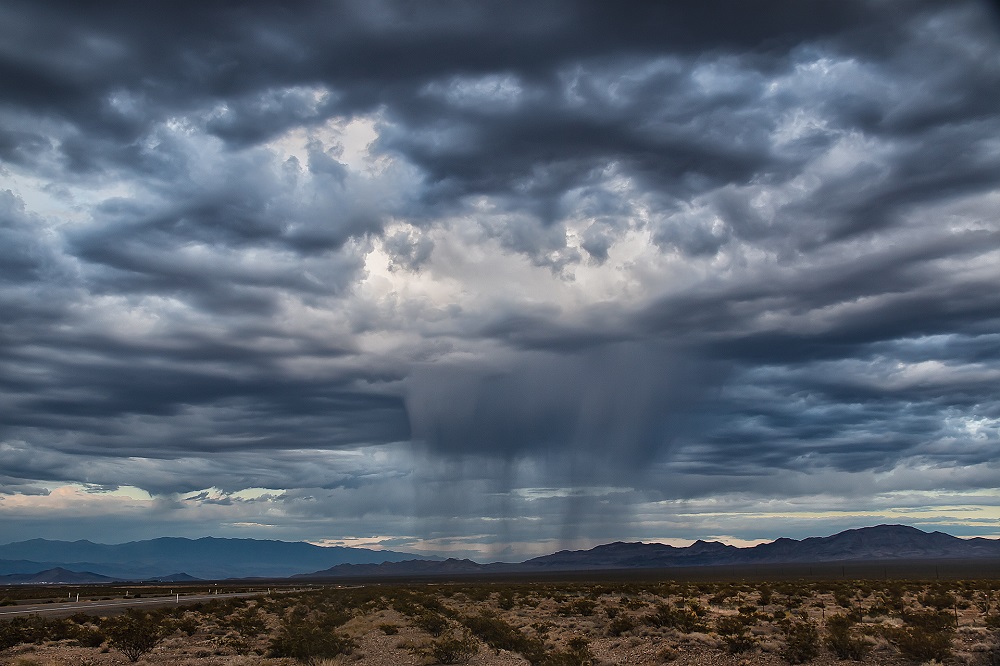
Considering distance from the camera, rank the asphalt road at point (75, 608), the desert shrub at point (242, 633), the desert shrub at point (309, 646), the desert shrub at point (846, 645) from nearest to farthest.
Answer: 1. the desert shrub at point (846, 645)
2. the desert shrub at point (309, 646)
3. the desert shrub at point (242, 633)
4. the asphalt road at point (75, 608)

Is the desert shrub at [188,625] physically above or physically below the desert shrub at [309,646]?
Result: below

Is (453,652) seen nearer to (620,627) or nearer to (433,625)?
(620,627)

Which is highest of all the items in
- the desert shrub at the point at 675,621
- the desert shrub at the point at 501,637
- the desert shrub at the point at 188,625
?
the desert shrub at the point at 675,621

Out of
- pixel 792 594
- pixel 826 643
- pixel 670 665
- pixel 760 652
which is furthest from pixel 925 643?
pixel 792 594

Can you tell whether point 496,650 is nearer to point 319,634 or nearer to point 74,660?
Result: point 319,634

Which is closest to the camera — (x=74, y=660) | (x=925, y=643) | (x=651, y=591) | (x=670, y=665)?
(x=925, y=643)

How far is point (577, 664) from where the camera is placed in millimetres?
25312

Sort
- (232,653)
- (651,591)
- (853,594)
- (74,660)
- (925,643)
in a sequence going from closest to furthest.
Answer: (925,643), (74,660), (232,653), (853,594), (651,591)

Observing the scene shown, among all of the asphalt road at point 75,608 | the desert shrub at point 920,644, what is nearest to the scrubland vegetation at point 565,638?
the desert shrub at point 920,644

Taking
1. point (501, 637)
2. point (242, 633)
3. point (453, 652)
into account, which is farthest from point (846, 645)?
point (242, 633)

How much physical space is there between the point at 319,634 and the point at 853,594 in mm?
42901

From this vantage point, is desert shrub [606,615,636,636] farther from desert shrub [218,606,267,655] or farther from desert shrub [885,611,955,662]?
desert shrub [218,606,267,655]

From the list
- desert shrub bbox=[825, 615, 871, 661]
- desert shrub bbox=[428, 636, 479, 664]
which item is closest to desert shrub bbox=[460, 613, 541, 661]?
desert shrub bbox=[428, 636, 479, 664]

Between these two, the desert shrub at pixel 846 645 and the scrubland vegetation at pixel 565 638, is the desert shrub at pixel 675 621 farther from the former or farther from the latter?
the desert shrub at pixel 846 645
